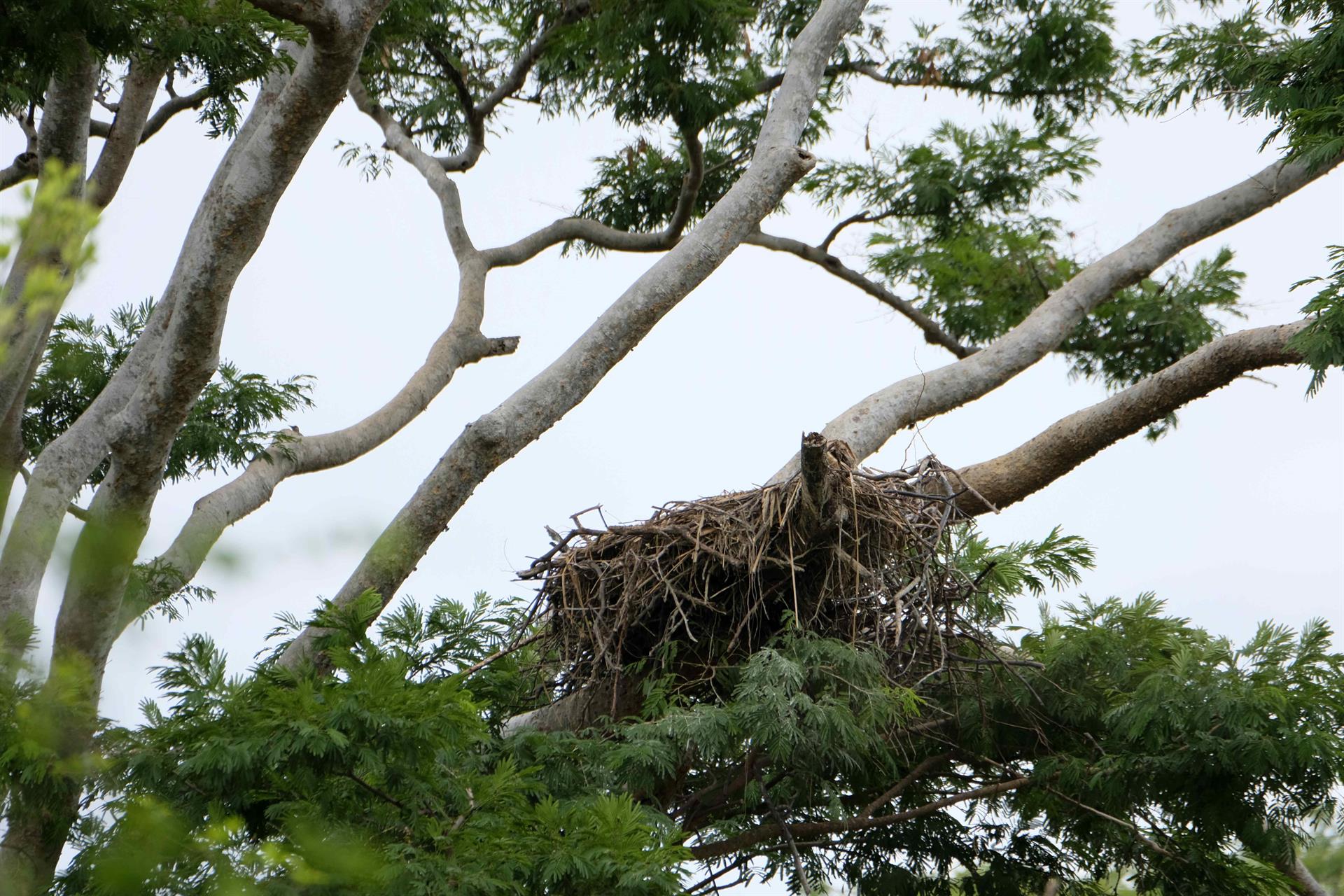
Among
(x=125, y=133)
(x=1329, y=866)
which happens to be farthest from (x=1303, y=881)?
(x=125, y=133)

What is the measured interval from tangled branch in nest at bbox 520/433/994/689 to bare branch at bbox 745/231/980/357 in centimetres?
392

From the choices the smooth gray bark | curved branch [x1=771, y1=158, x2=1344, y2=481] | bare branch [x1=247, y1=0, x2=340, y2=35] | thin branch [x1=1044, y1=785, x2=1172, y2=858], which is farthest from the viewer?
curved branch [x1=771, y1=158, x2=1344, y2=481]

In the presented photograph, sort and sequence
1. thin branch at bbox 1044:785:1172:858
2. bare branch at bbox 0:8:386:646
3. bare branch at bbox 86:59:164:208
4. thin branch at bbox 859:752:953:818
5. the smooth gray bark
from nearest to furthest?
1. the smooth gray bark
2. bare branch at bbox 0:8:386:646
3. thin branch at bbox 1044:785:1172:858
4. thin branch at bbox 859:752:953:818
5. bare branch at bbox 86:59:164:208

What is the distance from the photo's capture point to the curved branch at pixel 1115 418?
594cm

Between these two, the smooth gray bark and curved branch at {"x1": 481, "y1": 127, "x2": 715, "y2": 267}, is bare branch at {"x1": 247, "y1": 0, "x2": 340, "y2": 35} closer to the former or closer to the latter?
the smooth gray bark

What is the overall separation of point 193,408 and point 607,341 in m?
2.07

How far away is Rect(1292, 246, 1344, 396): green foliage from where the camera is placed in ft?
14.3

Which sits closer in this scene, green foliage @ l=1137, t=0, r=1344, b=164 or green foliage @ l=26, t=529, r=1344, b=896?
green foliage @ l=26, t=529, r=1344, b=896

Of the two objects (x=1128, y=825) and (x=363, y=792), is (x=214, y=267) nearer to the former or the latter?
(x=363, y=792)

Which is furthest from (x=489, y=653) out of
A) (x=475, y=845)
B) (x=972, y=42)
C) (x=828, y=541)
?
(x=972, y=42)

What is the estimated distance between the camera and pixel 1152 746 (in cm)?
431

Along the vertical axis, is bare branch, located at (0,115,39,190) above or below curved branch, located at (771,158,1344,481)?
above

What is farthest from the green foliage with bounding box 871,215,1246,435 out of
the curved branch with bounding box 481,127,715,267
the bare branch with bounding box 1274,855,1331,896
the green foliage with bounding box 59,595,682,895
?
the green foliage with bounding box 59,595,682,895

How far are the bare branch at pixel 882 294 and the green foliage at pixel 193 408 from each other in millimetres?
3309
